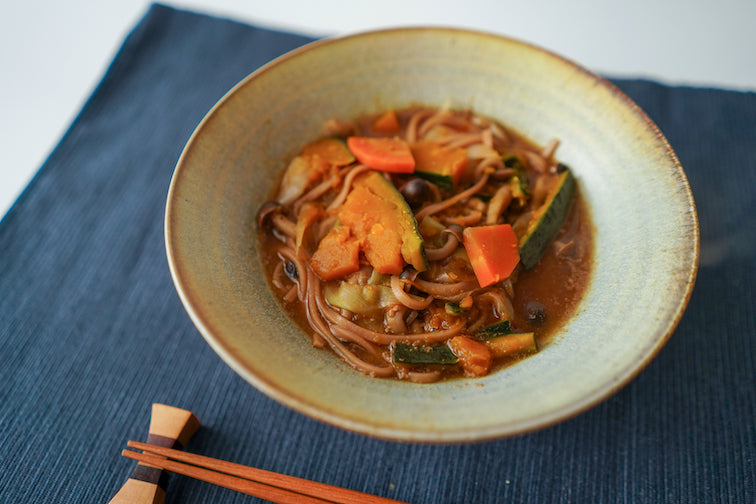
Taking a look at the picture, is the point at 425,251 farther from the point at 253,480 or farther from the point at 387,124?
the point at 253,480

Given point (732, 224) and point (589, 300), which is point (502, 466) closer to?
point (589, 300)

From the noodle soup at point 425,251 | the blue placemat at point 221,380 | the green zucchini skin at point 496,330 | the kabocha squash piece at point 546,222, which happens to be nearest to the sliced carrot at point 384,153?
the noodle soup at point 425,251

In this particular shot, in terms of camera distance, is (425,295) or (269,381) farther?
(425,295)

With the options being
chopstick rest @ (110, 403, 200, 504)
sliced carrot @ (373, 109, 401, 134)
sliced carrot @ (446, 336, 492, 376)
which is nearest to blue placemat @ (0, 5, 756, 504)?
chopstick rest @ (110, 403, 200, 504)

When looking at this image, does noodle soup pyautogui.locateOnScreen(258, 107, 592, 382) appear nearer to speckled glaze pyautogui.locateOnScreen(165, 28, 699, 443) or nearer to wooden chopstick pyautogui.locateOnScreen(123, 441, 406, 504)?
speckled glaze pyautogui.locateOnScreen(165, 28, 699, 443)

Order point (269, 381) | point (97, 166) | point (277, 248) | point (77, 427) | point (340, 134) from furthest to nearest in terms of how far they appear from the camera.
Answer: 1. point (97, 166)
2. point (340, 134)
3. point (277, 248)
4. point (77, 427)
5. point (269, 381)

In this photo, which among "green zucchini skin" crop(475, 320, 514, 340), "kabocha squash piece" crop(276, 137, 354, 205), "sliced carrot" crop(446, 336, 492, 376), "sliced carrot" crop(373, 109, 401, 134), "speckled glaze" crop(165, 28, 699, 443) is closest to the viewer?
"speckled glaze" crop(165, 28, 699, 443)

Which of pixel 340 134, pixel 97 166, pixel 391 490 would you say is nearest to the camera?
pixel 391 490

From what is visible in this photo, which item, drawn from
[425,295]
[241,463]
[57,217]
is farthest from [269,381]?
[57,217]
